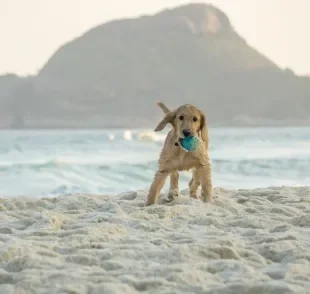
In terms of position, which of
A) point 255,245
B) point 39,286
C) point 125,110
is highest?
point 125,110

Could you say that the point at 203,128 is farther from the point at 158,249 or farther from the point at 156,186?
the point at 158,249

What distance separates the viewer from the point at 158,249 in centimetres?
332

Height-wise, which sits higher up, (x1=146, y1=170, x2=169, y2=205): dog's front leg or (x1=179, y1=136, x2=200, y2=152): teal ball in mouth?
(x1=179, y1=136, x2=200, y2=152): teal ball in mouth

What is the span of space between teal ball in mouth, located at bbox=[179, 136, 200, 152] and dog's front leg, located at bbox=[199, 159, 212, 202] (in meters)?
0.26

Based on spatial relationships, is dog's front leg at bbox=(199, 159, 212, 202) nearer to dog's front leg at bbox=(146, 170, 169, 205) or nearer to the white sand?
the white sand

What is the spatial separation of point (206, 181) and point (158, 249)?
1.97m

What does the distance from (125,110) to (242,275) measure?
64.6m

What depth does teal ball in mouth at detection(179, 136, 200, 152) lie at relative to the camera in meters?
4.86

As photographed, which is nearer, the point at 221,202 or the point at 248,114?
the point at 221,202

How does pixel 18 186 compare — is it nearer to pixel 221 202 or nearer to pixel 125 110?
pixel 221 202

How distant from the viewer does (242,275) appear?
2.86m

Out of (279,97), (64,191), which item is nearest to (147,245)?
(64,191)

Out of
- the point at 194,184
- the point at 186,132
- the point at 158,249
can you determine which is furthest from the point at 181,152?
the point at 158,249

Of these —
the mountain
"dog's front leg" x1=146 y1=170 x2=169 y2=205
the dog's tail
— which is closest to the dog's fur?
"dog's front leg" x1=146 y1=170 x2=169 y2=205
